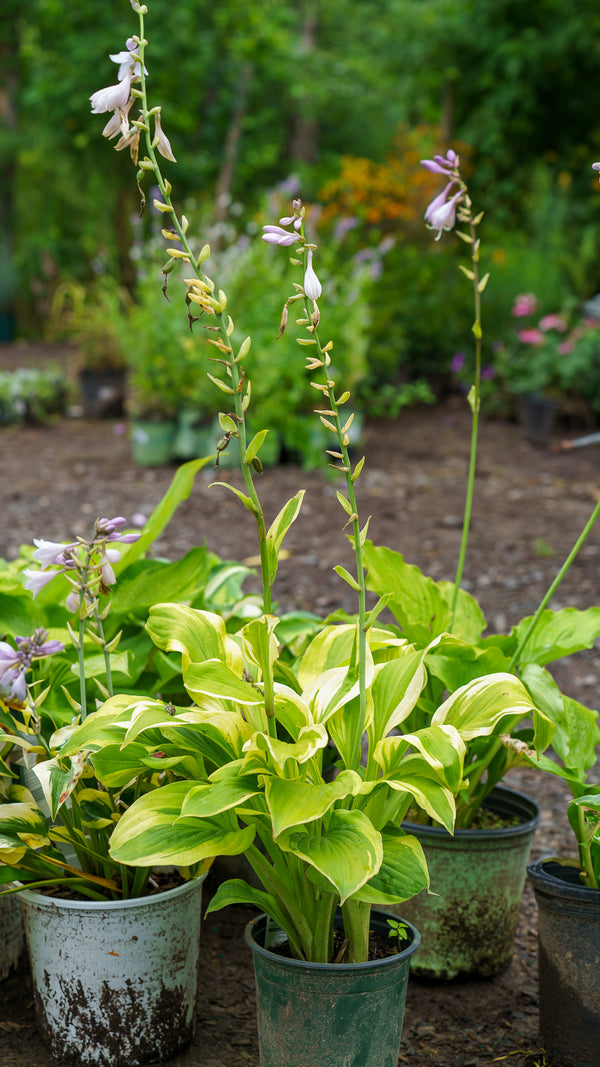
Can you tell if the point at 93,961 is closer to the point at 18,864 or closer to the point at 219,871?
the point at 18,864

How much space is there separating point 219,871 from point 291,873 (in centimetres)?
78

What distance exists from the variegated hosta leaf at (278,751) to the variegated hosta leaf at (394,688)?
18 cm

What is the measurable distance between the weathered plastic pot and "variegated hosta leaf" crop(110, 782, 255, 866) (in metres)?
0.59

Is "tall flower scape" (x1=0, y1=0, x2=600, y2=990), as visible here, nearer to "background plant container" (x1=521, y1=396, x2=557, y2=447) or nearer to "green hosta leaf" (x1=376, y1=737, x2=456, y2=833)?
"green hosta leaf" (x1=376, y1=737, x2=456, y2=833)

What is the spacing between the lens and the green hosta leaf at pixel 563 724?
1772 mm

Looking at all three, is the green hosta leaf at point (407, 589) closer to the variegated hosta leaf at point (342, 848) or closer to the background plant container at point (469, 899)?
the background plant container at point (469, 899)

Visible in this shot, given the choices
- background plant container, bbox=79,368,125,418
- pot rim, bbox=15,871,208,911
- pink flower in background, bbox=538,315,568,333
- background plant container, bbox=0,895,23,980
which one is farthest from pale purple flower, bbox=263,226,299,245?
background plant container, bbox=79,368,125,418

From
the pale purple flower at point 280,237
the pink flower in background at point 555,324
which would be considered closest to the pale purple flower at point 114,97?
the pale purple flower at point 280,237

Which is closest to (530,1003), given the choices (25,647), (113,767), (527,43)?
(113,767)

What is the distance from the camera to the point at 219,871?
221cm

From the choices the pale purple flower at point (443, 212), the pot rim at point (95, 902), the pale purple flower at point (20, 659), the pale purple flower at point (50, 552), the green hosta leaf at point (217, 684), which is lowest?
A: the pot rim at point (95, 902)

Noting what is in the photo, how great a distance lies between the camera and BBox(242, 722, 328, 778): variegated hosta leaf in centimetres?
137

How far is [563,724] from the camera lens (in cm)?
180

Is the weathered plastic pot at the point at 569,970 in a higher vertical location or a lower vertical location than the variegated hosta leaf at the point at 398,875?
lower
